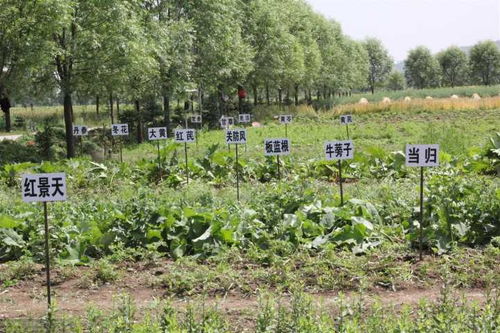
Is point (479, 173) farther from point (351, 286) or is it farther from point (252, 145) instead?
point (252, 145)

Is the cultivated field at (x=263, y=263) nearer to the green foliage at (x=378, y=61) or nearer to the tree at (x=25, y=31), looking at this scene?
the tree at (x=25, y=31)

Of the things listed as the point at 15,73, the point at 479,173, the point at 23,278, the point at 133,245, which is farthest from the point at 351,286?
the point at 15,73

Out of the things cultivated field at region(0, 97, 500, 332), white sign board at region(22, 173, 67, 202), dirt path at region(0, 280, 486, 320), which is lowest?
dirt path at region(0, 280, 486, 320)

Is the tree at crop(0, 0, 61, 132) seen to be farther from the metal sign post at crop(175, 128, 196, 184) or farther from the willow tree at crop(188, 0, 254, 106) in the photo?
the willow tree at crop(188, 0, 254, 106)

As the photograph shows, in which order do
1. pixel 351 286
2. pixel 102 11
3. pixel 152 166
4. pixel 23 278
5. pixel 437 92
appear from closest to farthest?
1. pixel 351 286
2. pixel 23 278
3. pixel 152 166
4. pixel 102 11
5. pixel 437 92

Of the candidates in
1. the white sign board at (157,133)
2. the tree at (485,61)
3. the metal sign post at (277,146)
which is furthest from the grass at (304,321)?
the tree at (485,61)

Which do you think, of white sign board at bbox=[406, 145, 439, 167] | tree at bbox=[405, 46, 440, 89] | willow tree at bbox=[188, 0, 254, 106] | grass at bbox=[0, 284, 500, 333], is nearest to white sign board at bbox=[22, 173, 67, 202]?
grass at bbox=[0, 284, 500, 333]

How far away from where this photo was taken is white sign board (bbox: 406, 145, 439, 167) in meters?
7.17

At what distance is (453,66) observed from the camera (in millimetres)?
101688

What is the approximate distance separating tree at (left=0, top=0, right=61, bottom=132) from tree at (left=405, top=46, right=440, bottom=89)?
92314 mm

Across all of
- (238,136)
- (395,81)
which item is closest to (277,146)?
(238,136)

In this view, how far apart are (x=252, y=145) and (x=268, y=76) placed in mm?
17379

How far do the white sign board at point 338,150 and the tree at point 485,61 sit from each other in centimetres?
9022

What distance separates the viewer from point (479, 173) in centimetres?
1235
